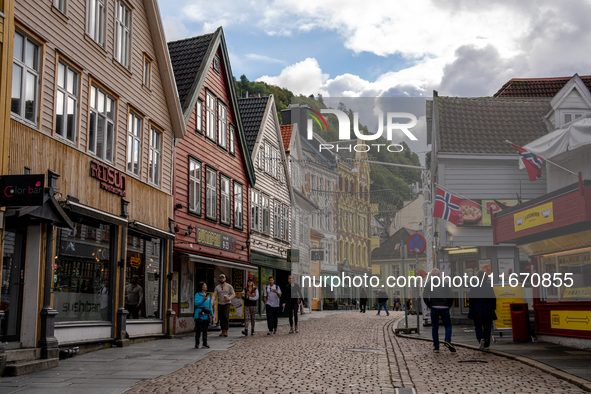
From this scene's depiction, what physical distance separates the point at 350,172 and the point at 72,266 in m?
42.2

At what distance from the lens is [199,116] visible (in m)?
22.3

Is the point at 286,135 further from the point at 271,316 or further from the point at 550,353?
the point at 550,353

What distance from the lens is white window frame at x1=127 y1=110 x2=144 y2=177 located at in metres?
16.6

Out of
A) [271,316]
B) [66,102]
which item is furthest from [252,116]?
[66,102]

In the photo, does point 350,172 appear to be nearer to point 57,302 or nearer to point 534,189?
point 534,189

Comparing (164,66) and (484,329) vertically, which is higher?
(164,66)

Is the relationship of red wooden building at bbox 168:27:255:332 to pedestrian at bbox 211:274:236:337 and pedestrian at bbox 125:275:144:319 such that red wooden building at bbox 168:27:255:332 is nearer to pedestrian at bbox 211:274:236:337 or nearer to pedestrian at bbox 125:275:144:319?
pedestrian at bbox 211:274:236:337

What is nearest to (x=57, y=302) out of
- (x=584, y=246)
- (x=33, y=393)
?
(x=33, y=393)

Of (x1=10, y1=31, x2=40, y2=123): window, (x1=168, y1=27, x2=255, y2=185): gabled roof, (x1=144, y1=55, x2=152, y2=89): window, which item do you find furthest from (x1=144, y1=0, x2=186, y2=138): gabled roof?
(x1=10, y1=31, x2=40, y2=123): window

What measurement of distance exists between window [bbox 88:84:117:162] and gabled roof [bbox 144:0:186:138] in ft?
11.4

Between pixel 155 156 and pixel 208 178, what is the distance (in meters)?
4.53

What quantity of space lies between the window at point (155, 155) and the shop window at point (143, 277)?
1767mm

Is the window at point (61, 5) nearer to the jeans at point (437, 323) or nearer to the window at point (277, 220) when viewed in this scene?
the jeans at point (437, 323)

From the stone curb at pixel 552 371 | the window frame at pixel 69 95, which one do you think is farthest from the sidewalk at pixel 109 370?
the stone curb at pixel 552 371
